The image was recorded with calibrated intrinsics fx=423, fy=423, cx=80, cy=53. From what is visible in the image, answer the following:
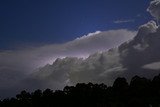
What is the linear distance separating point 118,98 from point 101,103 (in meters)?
9.03

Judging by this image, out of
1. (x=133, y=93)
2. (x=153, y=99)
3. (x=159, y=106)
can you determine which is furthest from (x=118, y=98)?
(x=159, y=106)

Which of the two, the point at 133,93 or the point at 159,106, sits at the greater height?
the point at 133,93

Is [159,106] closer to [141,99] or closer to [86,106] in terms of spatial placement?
[141,99]

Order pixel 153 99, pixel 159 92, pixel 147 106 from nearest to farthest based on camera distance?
pixel 147 106 < pixel 153 99 < pixel 159 92

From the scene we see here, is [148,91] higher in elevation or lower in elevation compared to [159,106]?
higher

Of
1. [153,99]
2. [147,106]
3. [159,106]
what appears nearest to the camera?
[159,106]

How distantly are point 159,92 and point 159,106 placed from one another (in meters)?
41.9

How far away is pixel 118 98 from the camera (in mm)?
198250

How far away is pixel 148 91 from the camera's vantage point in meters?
200

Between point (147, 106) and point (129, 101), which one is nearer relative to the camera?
point (147, 106)

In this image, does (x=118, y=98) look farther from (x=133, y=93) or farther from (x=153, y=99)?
(x=153, y=99)

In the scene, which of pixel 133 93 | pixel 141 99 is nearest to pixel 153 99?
pixel 141 99

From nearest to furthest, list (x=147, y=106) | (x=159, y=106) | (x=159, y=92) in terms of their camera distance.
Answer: (x=159, y=106), (x=147, y=106), (x=159, y=92)

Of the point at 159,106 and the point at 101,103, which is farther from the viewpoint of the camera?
the point at 101,103
